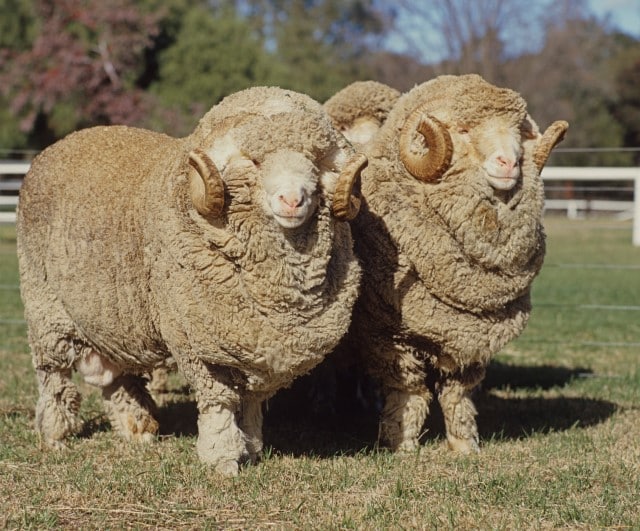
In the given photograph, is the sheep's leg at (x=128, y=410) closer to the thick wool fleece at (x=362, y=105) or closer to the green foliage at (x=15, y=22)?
the thick wool fleece at (x=362, y=105)

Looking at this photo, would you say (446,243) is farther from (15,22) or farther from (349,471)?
(15,22)

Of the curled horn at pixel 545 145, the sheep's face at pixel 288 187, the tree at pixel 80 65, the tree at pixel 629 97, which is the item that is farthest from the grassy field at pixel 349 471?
the tree at pixel 629 97

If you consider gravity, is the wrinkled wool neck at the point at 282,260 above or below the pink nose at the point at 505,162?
below

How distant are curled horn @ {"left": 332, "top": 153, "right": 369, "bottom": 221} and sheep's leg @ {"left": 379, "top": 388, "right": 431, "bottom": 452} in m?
1.24

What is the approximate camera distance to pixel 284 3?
44406mm

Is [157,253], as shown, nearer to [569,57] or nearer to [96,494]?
[96,494]

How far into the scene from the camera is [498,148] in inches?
189

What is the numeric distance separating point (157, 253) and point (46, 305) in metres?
1.09

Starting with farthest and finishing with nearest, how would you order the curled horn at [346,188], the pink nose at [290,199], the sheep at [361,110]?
the sheep at [361,110] < the curled horn at [346,188] < the pink nose at [290,199]

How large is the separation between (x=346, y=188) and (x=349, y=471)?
1337 mm

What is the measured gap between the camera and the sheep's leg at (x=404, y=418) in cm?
525

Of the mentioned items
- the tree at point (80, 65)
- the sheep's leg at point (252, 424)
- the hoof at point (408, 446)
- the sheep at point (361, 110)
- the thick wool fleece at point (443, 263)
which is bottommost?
the hoof at point (408, 446)

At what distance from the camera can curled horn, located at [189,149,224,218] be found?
4215 mm

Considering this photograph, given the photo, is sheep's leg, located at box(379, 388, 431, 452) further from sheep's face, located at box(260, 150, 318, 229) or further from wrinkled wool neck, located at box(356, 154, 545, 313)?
sheep's face, located at box(260, 150, 318, 229)
